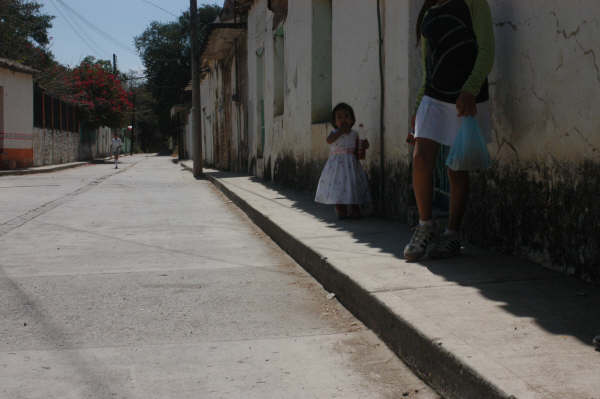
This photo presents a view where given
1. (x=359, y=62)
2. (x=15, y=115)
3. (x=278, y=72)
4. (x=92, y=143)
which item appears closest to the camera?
(x=359, y=62)

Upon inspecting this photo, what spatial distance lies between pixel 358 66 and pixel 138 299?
3902mm

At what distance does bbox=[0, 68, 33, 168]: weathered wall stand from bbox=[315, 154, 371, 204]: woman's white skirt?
690 inches

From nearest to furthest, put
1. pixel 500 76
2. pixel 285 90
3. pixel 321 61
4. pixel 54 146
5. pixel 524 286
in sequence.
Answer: pixel 524 286 < pixel 500 76 < pixel 321 61 < pixel 285 90 < pixel 54 146

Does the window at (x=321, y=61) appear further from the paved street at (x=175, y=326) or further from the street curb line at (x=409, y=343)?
the street curb line at (x=409, y=343)

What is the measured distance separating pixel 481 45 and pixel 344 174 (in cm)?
245

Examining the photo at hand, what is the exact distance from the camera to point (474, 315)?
8.46ft

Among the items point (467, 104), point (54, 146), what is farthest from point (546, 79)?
point (54, 146)

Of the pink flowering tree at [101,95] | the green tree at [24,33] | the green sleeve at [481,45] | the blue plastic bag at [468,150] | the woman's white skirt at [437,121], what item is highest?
the green tree at [24,33]

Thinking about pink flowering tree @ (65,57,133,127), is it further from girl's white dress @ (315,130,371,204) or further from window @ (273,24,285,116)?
girl's white dress @ (315,130,371,204)

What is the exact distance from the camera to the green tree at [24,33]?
112 ft

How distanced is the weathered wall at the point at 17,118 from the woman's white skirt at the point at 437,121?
1963 cm

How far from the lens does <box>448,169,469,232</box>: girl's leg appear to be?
376 centimetres

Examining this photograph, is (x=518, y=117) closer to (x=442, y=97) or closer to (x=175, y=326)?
(x=442, y=97)

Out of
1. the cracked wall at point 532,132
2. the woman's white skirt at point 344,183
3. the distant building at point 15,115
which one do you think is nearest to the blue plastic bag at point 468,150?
the cracked wall at point 532,132
